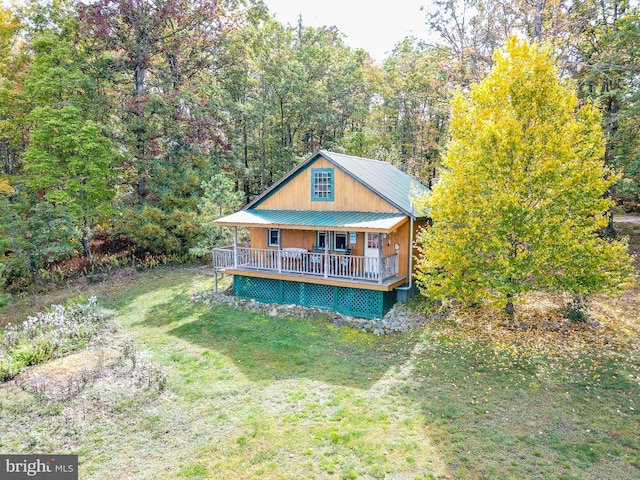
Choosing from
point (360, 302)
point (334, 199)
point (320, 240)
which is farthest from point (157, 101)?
point (360, 302)

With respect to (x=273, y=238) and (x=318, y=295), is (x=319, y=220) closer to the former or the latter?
(x=318, y=295)

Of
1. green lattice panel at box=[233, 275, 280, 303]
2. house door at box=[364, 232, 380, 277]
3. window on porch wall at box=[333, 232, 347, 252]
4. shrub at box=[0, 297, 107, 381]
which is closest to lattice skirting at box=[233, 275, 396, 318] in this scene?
green lattice panel at box=[233, 275, 280, 303]

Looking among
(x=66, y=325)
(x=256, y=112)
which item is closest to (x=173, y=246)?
(x=66, y=325)

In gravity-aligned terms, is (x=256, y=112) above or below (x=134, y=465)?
above

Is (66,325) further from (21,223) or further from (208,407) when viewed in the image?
(21,223)

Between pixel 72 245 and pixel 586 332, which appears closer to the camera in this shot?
pixel 586 332
